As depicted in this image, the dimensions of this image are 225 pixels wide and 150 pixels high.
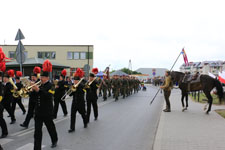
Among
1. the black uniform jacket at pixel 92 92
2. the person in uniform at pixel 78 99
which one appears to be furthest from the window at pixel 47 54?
the person in uniform at pixel 78 99

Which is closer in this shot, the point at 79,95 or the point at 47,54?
the point at 79,95

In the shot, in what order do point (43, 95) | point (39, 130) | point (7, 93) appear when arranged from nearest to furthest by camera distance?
point (39, 130) < point (43, 95) < point (7, 93)

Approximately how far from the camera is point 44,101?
516 cm

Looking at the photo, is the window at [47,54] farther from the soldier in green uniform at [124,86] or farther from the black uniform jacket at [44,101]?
the black uniform jacket at [44,101]

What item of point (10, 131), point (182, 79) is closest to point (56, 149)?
point (10, 131)

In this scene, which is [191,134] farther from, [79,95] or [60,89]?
[60,89]

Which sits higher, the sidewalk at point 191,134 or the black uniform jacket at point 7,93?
the black uniform jacket at point 7,93

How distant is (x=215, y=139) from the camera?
5.82 meters

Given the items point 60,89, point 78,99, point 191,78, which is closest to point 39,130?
point 78,99

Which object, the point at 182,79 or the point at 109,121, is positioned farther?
the point at 182,79

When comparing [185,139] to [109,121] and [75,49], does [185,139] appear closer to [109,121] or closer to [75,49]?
[109,121]

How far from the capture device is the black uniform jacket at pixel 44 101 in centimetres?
508

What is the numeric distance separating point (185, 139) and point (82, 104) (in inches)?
123

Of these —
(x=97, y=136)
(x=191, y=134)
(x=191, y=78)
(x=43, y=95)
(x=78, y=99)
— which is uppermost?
(x=191, y=78)
